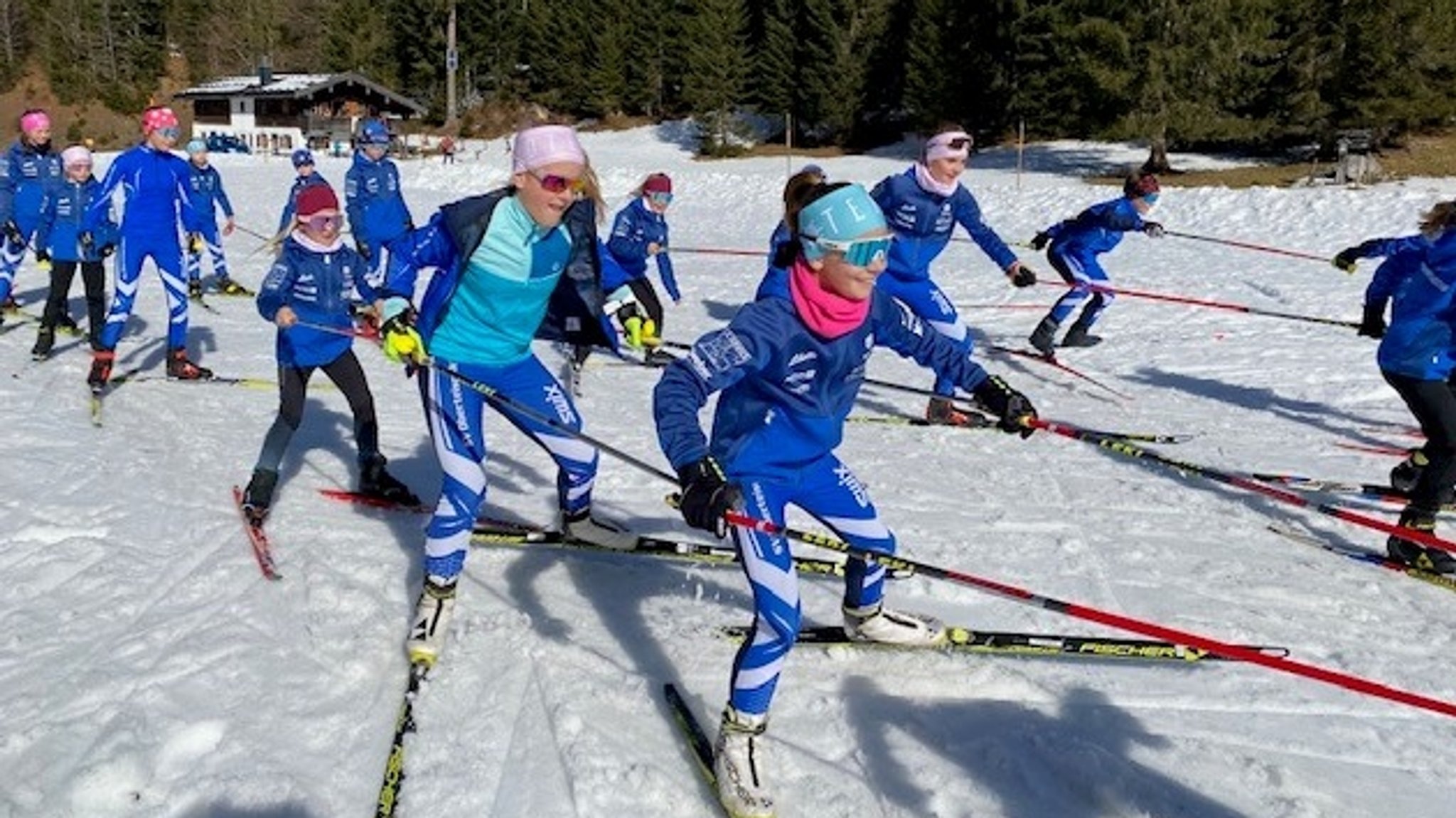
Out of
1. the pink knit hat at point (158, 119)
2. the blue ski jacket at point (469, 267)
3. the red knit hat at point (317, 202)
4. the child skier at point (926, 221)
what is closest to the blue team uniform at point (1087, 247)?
the child skier at point (926, 221)

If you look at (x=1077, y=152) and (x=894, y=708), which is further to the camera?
(x=1077, y=152)

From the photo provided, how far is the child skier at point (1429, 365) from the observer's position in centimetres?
611

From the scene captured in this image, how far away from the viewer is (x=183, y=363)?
392 inches

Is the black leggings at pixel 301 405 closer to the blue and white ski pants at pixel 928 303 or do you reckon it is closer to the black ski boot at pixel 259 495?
the black ski boot at pixel 259 495

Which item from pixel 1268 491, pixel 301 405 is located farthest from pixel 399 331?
pixel 1268 491

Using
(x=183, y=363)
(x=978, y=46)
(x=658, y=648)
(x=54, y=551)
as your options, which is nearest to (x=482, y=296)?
(x=658, y=648)

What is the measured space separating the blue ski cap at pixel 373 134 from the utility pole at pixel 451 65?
51.7 m

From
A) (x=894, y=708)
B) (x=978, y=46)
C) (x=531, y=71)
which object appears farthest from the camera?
(x=531, y=71)

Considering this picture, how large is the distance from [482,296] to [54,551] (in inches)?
122

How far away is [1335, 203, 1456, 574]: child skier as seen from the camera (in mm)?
6105

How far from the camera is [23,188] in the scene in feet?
39.9

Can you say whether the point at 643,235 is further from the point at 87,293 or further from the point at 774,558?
the point at 774,558

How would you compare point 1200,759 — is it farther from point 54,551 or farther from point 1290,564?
point 54,551

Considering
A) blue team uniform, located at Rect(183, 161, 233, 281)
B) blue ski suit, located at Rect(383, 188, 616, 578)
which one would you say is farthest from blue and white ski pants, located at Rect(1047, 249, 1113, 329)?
blue team uniform, located at Rect(183, 161, 233, 281)
